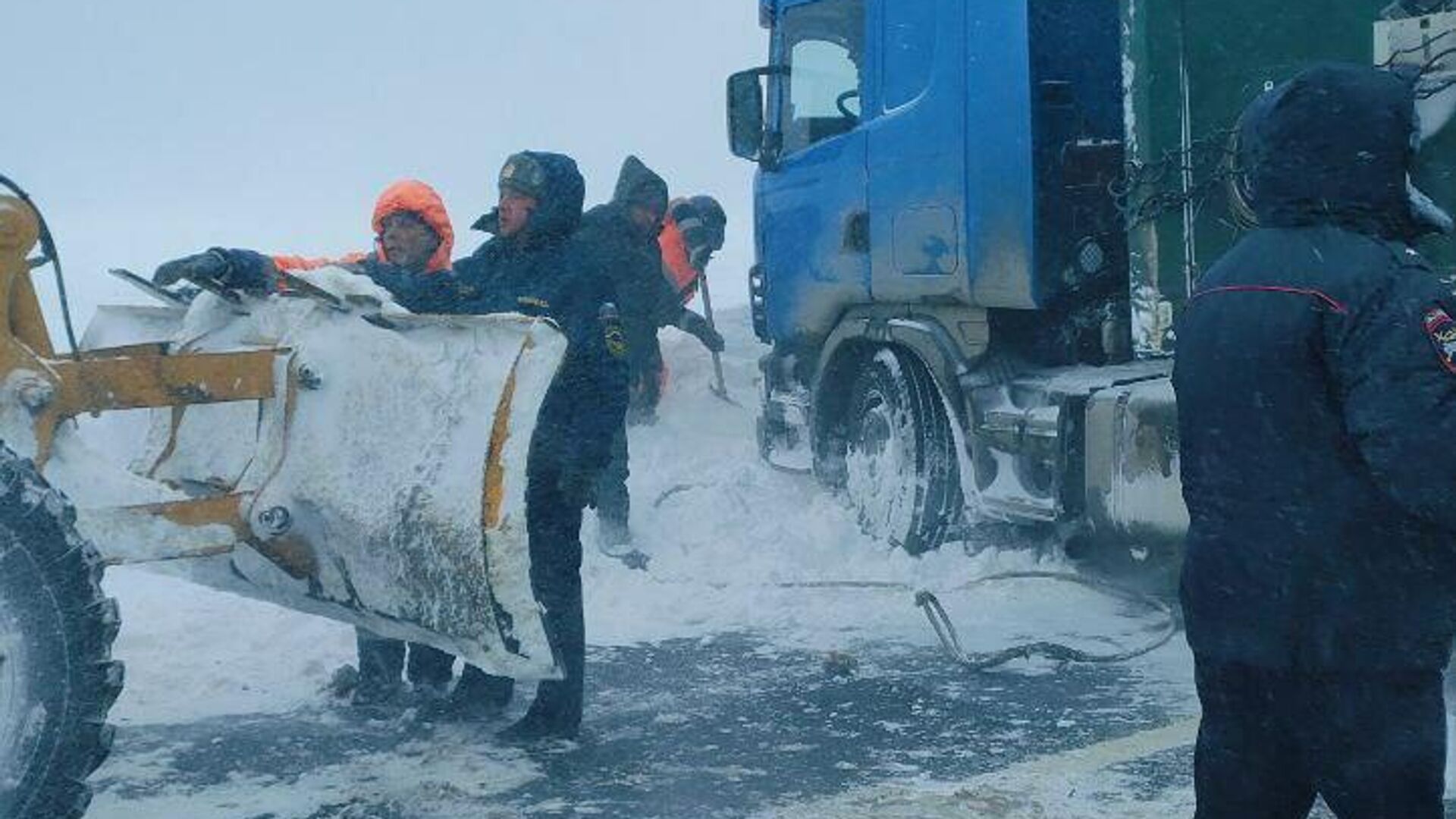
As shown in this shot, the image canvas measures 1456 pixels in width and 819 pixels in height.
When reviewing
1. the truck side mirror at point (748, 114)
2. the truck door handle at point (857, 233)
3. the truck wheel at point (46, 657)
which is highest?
the truck side mirror at point (748, 114)

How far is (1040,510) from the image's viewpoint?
6.52 m

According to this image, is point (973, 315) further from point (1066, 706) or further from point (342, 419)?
point (342, 419)

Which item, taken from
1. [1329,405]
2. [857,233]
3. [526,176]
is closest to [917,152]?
[857,233]

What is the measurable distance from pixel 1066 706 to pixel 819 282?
3.27 m

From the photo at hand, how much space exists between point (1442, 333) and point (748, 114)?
19.7 feet

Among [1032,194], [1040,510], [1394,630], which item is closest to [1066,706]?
[1040,510]

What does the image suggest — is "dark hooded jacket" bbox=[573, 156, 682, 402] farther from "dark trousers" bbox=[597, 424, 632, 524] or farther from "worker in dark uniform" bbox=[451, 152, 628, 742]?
"worker in dark uniform" bbox=[451, 152, 628, 742]

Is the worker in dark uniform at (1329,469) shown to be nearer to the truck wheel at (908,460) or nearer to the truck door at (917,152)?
the truck door at (917,152)

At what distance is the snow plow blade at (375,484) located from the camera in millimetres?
4145

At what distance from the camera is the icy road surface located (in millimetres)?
4301

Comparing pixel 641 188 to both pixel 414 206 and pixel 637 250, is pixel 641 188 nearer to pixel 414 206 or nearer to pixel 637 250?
pixel 637 250

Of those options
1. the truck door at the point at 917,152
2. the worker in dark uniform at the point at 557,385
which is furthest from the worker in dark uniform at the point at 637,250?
the worker in dark uniform at the point at 557,385

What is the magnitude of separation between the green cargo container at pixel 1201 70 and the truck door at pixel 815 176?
155 cm

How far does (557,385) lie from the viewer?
488cm
